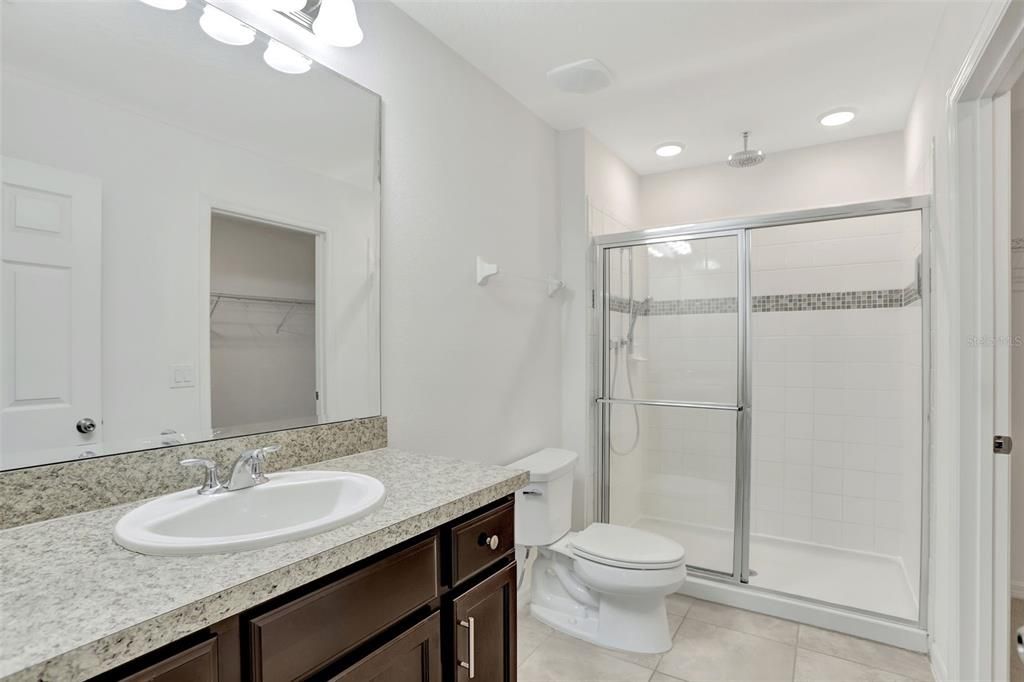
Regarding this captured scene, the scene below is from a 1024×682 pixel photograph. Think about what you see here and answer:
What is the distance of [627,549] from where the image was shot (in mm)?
2100

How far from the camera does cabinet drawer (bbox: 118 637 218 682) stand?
0.65 metres

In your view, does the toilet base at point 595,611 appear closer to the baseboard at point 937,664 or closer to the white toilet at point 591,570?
the white toilet at point 591,570

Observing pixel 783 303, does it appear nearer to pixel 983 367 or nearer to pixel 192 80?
pixel 983 367

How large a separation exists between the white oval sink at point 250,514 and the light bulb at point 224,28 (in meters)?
1.09

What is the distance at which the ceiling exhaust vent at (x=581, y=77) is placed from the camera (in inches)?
80.0

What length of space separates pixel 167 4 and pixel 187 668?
4.45ft

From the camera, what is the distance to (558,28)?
1.89 meters

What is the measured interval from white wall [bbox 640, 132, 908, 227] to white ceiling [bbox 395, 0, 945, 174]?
0.16 m

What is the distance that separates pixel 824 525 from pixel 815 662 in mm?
1150

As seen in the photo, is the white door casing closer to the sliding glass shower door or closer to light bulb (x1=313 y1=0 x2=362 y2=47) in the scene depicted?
the sliding glass shower door

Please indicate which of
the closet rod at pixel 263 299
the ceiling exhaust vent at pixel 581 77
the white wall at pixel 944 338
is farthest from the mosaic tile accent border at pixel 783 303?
the closet rod at pixel 263 299

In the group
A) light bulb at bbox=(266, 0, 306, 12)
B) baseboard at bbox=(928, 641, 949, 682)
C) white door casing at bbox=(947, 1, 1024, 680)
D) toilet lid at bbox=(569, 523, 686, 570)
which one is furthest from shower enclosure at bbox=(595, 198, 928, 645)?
light bulb at bbox=(266, 0, 306, 12)

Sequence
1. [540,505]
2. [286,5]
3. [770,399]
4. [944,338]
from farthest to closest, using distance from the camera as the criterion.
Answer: [770,399], [540,505], [944,338], [286,5]

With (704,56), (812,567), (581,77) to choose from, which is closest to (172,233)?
(581,77)
